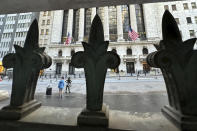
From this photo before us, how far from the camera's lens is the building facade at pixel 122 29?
34503 millimetres

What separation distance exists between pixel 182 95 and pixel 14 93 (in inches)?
85.1

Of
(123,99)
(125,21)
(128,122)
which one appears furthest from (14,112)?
(125,21)

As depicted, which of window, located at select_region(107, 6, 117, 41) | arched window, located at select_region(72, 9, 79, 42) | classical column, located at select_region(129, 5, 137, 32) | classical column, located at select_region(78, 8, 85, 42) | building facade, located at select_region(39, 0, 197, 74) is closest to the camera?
building facade, located at select_region(39, 0, 197, 74)

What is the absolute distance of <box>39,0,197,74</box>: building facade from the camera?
34503mm

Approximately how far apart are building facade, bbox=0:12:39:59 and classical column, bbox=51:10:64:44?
1525cm

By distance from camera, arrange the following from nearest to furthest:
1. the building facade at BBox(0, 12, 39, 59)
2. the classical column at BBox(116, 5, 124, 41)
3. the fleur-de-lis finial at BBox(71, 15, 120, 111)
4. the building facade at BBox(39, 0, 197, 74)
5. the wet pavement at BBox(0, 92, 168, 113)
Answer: the fleur-de-lis finial at BBox(71, 15, 120, 111)
the wet pavement at BBox(0, 92, 168, 113)
the building facade at BBox(39, 0, 197, 74)
the classical column at BBox(116, 5, 124, 41)
the building facade at BBox(0, 12, 39, 59)

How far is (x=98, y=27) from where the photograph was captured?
4.79ft

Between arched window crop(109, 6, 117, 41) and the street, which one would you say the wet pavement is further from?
arched window crop(109, 6, 117, 41)

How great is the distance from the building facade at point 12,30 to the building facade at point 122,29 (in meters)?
12.1

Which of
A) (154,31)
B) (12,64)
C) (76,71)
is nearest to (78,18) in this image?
(76,71)

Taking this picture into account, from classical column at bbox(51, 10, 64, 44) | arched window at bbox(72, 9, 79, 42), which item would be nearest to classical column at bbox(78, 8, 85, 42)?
arched window at bbox(72, 9, 79, 42)

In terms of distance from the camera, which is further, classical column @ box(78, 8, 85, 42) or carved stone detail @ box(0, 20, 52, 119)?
classical column @ box(78, 8, 85, 42)

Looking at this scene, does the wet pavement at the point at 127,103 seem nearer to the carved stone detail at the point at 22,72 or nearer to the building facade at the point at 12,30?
the carved stone detail at the point at 22,72

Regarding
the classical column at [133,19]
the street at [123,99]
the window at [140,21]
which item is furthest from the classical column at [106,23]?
the street at [123,99]
